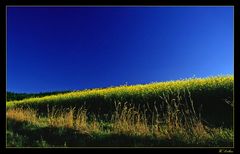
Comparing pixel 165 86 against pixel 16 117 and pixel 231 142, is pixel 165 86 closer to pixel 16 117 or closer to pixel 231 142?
pixel 231 142

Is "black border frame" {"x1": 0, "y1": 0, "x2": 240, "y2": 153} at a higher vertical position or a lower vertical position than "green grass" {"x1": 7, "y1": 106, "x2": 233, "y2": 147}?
higher

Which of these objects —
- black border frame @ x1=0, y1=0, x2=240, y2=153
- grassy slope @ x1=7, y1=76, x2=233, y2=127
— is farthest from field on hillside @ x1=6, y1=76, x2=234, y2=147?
black border frame @ x1=0, y1=0, x2=240, y2=153

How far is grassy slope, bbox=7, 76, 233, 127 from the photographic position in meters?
10.2

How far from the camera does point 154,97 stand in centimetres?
1070

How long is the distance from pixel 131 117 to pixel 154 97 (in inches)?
25.7

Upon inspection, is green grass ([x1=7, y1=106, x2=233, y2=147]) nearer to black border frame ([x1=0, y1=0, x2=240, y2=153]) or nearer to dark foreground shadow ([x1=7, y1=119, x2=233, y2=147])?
dark foreground shadow ([x1=7, y1=119, x2=233, y2=147])

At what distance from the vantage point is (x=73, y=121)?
10.3 metres

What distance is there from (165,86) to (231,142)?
1412 mm
